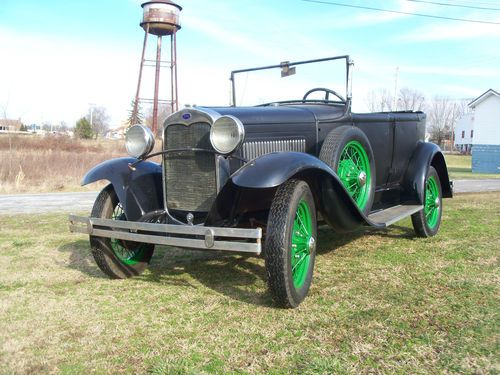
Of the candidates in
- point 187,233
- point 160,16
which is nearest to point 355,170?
point 187,233

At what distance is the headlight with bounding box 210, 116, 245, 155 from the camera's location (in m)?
3.12

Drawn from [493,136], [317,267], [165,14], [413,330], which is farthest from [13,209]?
[493,136]

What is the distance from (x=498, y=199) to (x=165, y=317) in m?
8.14

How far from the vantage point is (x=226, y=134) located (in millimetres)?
3168

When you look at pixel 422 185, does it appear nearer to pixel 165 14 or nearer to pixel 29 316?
pixel 29 316

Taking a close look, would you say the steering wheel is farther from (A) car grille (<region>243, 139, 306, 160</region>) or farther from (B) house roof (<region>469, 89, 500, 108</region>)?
(B) house roof (<region>469, 89, 500, 108</region>)

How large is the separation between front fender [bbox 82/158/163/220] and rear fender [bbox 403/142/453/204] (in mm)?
2885

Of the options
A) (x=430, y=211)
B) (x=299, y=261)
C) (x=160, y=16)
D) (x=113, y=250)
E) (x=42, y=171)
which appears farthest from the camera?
(x=160, y=16)

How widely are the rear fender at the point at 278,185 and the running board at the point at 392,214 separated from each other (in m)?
0.31

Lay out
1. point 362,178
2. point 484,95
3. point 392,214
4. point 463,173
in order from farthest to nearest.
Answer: point 484,95 < point 463,173 < point 392,214 < point 362,178

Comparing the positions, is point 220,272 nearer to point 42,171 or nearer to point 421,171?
point 421,171

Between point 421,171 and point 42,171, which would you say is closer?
point 421,171

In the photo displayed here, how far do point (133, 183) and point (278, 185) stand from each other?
1.42 m

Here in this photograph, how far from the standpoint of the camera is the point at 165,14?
25.4m
